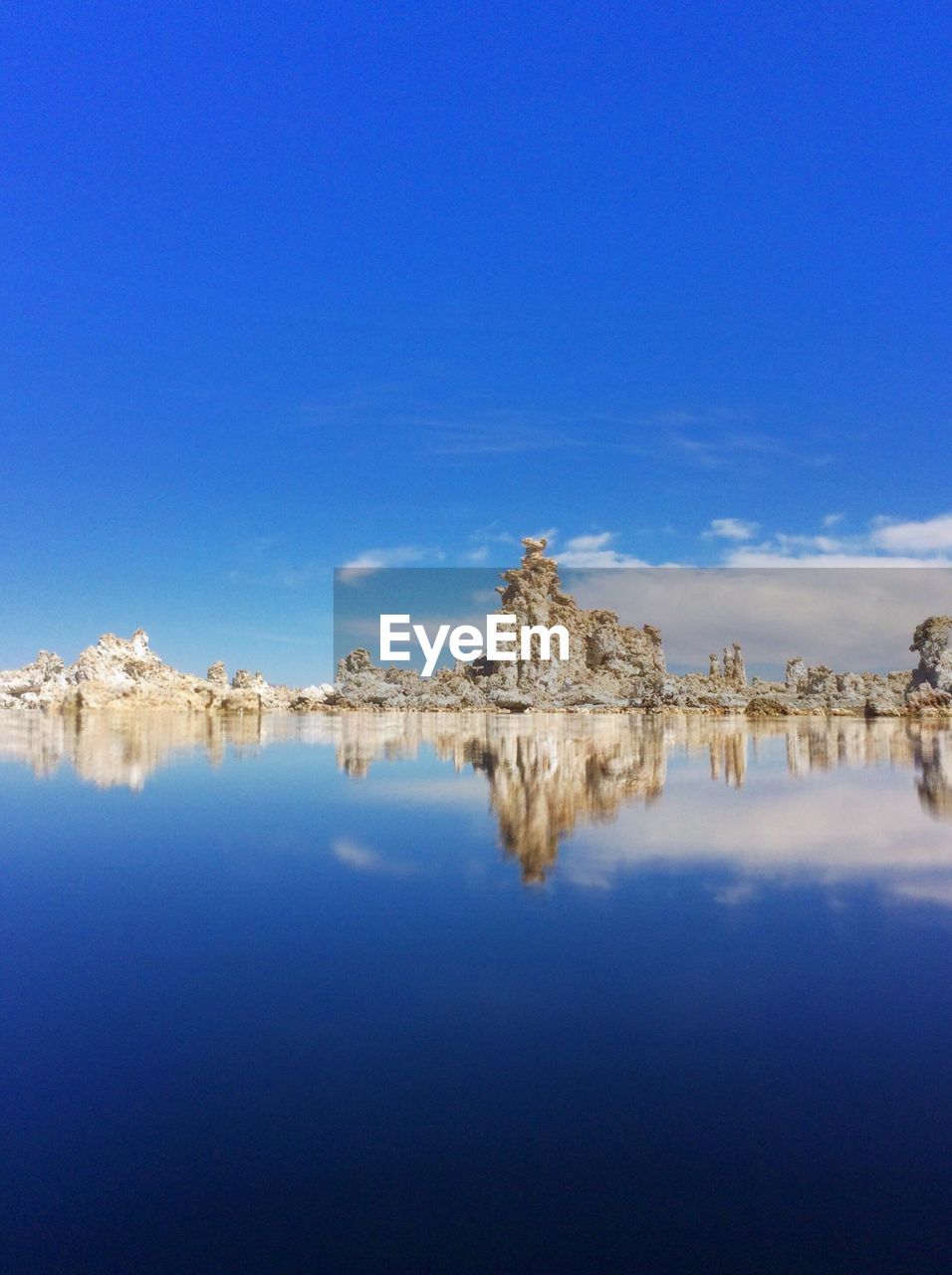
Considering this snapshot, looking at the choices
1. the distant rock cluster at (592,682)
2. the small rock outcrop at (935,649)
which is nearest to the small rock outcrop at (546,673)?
the distant rock cluster at (592,682)

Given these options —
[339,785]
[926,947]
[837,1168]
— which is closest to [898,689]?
[339,785]

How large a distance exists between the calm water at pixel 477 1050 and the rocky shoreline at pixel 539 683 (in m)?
23.2

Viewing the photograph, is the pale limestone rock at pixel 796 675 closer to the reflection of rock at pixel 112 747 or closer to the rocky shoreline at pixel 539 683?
the rocky shoreline at pixel 539 683

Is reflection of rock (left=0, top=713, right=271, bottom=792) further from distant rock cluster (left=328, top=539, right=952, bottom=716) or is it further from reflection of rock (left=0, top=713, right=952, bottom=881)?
distant rock cluster (left=328, top=539, right=952, bottom=716)

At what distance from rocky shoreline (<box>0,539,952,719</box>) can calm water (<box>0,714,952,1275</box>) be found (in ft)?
76.1

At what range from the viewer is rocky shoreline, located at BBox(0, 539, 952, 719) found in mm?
26250

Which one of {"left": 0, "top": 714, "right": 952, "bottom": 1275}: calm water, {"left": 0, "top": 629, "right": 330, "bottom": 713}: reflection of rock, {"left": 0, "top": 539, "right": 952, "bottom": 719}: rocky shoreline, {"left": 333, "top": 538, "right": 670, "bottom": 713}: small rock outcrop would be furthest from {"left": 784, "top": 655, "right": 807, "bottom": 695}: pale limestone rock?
{"left": 0, "top": 714, "right": 952, "bottom": 1275}: calm water

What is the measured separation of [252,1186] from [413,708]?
29.3m

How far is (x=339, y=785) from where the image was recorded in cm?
785

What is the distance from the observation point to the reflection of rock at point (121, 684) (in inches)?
1032

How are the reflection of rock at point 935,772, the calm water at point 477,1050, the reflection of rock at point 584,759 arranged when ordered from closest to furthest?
the calm water at point 477,1050, the reflection of rock at point 584,759, the reflection of rock at point 935,772

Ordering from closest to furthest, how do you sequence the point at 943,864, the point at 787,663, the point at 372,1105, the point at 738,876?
1. the point at 372,1105
2. the point at 738,876
3. the point at 943,864
4. the point at 787,663

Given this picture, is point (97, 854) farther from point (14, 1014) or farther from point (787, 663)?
point (787, 663)

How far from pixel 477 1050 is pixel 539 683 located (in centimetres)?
2760
